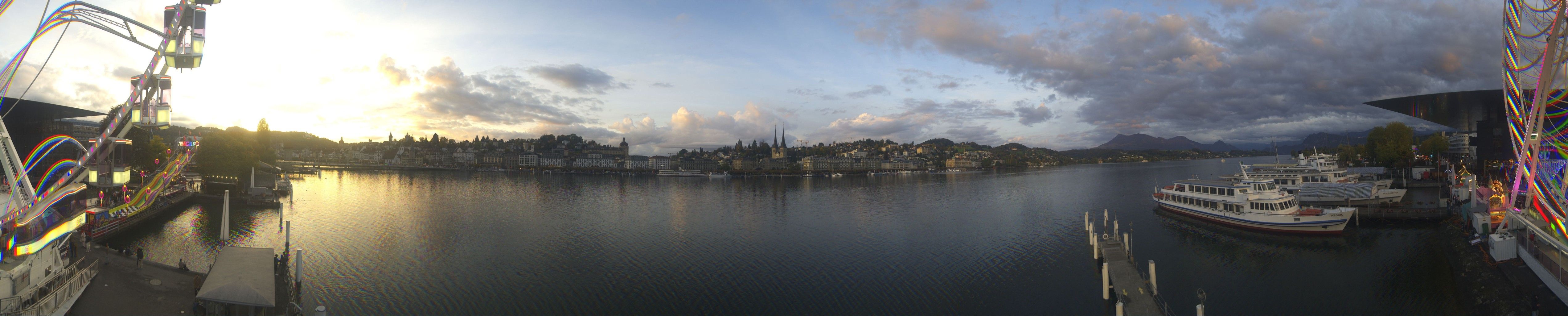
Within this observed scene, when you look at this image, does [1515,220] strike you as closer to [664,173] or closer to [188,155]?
[188,155]

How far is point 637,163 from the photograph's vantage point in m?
123

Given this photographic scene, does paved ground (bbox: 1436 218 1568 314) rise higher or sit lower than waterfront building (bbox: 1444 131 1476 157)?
lower

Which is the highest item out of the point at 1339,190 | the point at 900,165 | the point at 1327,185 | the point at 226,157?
the point at 226,157

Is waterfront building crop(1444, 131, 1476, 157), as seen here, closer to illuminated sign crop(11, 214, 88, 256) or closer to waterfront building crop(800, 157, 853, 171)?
illuminated sign crop(11, 214, 88, 256)

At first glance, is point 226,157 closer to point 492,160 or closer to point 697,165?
point 697,165

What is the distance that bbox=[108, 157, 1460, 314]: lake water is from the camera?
13242mm

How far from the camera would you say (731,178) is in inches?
3762

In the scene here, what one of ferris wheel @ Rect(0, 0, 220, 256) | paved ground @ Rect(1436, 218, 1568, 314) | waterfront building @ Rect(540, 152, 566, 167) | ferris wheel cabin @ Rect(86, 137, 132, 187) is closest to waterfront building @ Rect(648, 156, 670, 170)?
waterfront building @ Rect(540, 152, 566, 167)

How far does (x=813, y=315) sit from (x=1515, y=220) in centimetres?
1966

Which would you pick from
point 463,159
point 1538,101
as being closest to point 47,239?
point 1538,101

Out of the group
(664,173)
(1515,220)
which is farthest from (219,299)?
(664,173)

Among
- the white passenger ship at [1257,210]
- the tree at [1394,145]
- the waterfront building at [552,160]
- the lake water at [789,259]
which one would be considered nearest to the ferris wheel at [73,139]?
the lake water at [789,259]

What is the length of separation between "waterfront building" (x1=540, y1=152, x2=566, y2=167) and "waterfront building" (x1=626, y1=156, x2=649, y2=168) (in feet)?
48.2

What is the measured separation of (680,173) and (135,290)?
9242 cm
